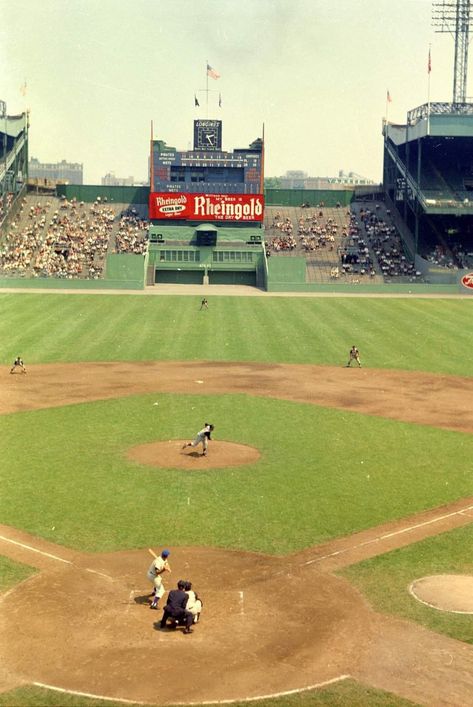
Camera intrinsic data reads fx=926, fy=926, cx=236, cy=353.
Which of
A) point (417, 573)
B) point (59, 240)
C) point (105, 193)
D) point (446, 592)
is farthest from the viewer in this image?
point (105, 193)

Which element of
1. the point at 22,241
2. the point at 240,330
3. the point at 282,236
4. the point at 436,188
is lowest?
the point at 240,330

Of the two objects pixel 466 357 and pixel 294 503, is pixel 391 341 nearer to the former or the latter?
pixel 466 357

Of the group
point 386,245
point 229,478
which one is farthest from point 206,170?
point 229,478

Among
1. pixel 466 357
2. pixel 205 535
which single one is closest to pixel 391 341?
pixel 466 357

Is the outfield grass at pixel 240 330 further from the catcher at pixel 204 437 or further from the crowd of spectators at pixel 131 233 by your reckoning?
the catcher at pixel 204 437

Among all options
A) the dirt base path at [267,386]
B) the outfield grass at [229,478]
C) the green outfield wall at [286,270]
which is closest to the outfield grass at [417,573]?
the outfield grass at [229,478]

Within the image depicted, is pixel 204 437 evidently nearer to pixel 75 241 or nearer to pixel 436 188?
pixel 75 241
